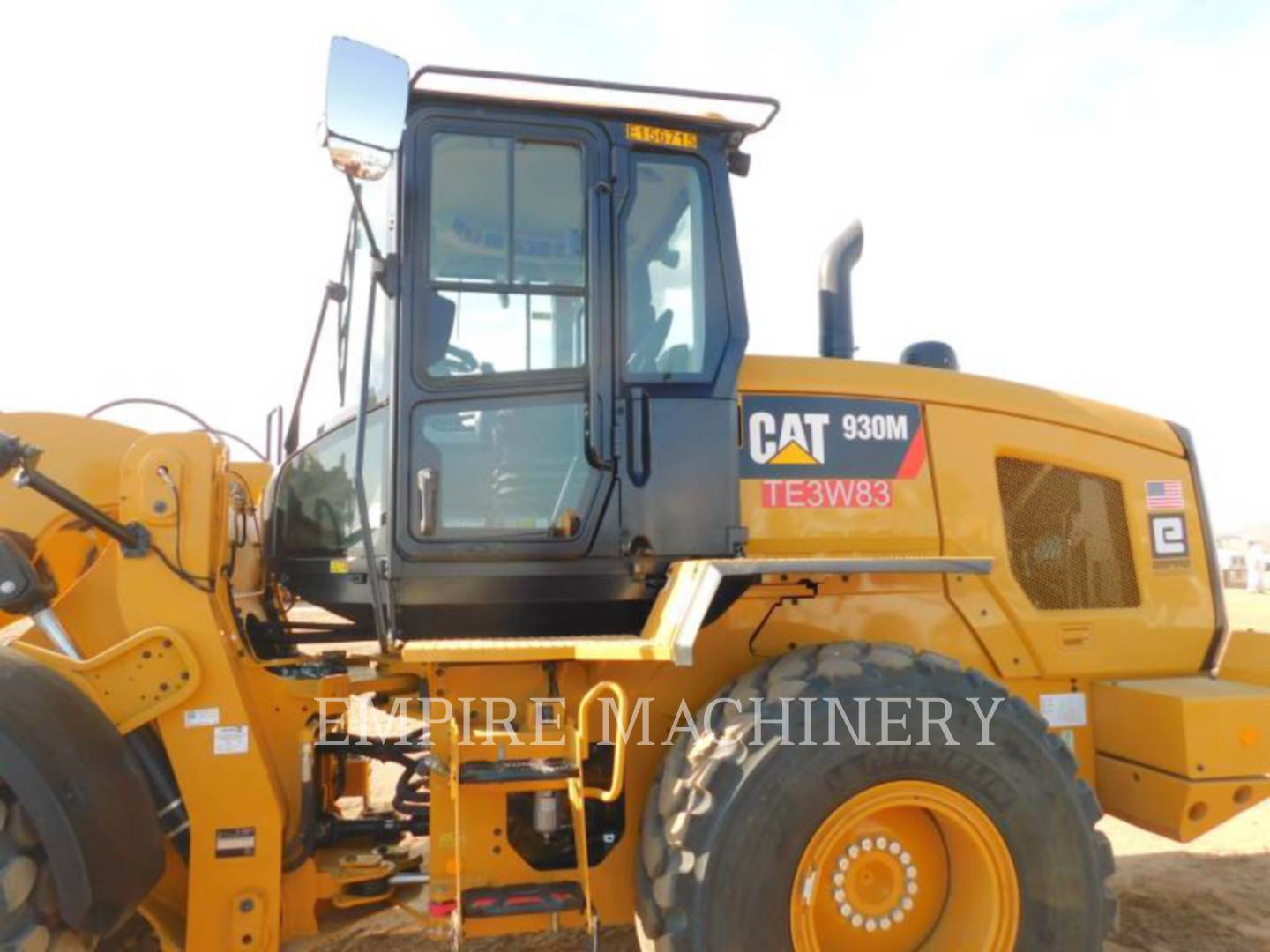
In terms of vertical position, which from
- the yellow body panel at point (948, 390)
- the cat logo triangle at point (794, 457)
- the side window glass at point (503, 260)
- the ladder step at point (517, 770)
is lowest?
the ladder step at point (517, 770)

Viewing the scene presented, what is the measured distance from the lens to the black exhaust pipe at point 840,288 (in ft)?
13.4

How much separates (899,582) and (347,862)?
2.26 m

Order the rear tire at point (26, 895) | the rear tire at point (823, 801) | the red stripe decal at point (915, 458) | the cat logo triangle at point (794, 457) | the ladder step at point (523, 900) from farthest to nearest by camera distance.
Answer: the red stripe decal at point (915, 458)
the cat logo triangle at point (794, 457)
the ladder step at point (523, 900)
the rear tire at point (823, 801)
the rear tire at point (26, 895)

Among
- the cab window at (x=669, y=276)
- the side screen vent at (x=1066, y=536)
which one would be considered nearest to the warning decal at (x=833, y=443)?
the cab window at (x=669, y=276)

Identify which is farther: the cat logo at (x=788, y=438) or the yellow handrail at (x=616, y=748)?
the cat logo at (x=788, y=438)

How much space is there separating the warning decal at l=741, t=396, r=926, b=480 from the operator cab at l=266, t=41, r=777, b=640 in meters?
0.16

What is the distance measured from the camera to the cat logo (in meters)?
3.42

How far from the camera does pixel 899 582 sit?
3430 mm

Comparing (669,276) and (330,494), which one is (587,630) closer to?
(330,494)

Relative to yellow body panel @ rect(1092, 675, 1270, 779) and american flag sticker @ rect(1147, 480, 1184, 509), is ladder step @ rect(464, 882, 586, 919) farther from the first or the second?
american flag sticker @ rect(1147, 480, 1184, 509)

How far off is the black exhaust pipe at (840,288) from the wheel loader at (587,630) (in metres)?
0.38

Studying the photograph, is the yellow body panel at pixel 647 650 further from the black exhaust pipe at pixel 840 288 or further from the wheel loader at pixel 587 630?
the black exhaust pipe at pixel 840 288
